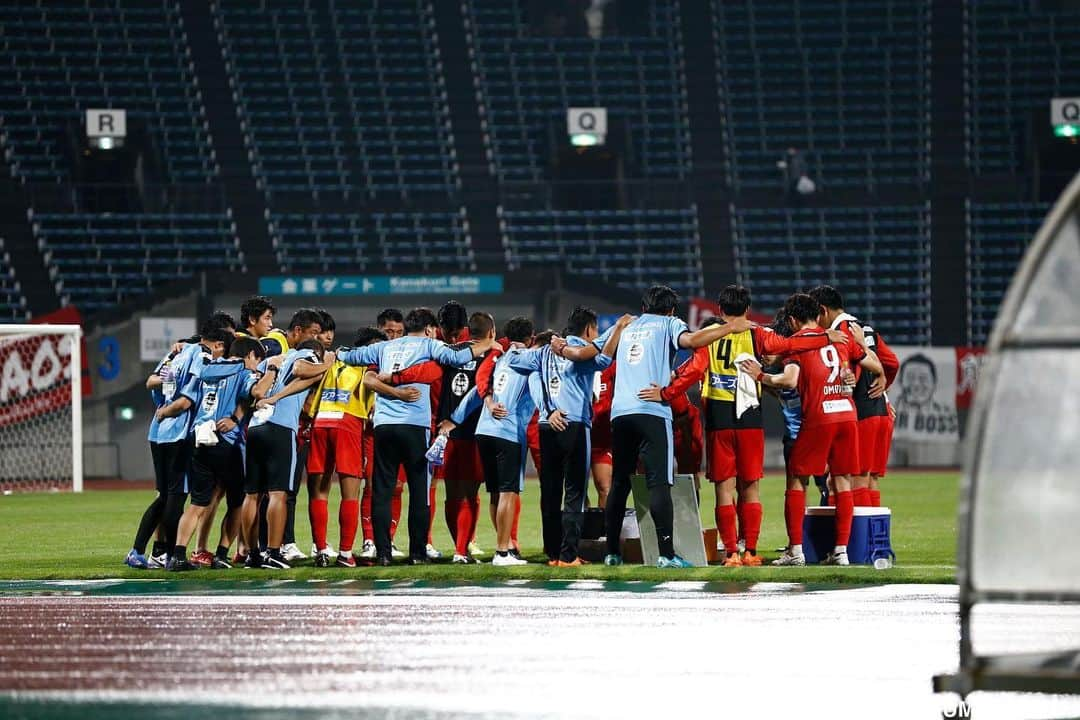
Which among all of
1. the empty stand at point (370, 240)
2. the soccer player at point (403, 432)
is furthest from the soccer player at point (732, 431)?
the empty stand at point (370, 240)

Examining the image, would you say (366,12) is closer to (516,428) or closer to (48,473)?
(48,473)

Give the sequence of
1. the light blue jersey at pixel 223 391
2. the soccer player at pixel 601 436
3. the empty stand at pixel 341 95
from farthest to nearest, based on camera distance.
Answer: the empty stand at pixel 341 95
the soccer player at pixel 601 436
the light blue jersey at pixel 223 391

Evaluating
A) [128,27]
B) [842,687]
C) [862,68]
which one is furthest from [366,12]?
[842,687]

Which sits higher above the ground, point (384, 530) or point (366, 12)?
point (366, 12)

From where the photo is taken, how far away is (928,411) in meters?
34.1

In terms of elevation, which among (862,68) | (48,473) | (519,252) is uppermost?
(862,68)

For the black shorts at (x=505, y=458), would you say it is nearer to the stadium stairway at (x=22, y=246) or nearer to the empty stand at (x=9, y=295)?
the empty stand at (x=9, y=295)

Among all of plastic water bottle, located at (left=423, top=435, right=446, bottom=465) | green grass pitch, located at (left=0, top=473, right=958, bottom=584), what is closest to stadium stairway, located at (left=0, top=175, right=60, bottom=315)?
green grass pitch, located at (left=0, top=473, right=958, bottom=584)

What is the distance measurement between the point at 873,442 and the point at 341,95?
2706 cm

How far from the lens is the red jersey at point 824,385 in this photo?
1341 centimetres

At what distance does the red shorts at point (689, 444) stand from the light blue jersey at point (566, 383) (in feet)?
3.54

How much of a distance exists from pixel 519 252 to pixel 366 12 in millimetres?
9117

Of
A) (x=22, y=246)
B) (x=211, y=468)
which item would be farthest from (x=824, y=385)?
(x=22, y=246)

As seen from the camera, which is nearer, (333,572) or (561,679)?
(561,679)
